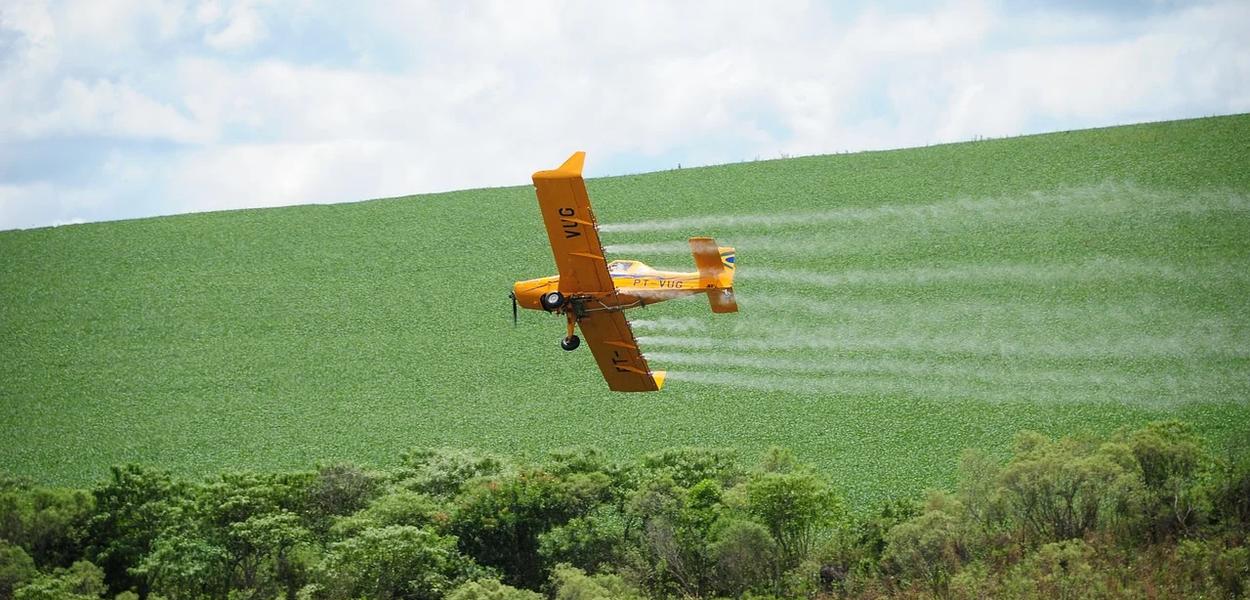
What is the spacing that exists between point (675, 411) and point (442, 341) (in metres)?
18.1

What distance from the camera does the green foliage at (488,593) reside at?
55.2 metres

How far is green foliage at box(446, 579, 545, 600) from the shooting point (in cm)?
5516

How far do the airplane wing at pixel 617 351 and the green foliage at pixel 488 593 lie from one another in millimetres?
16342

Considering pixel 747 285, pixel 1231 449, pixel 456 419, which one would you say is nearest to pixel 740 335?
pixel 747 285

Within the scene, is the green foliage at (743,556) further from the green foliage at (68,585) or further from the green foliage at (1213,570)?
the green foliage at (68,585)

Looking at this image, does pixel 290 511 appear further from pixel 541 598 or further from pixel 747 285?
pixel 747 285

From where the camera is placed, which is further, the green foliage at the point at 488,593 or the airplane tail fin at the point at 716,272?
the green foliage at the point at 488,593

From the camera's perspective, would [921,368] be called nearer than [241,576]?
No

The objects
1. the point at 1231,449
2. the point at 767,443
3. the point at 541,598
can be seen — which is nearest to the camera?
the point at 541,598

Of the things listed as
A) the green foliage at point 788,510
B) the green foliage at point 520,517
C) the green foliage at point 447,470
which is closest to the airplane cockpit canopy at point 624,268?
the green foliage at point 788,510

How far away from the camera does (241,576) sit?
203ft

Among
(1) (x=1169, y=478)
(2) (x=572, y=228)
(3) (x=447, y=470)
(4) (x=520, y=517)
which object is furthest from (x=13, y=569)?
(1) (x=1169, y=478)

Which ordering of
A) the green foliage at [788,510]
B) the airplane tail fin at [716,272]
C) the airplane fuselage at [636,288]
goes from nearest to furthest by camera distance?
1. the airplane tail fin at [716,272]
2. the airplane fuselage at [636,288]
3. the green foliage at [788,510]

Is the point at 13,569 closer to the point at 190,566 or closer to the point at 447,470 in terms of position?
the point at 190,566
